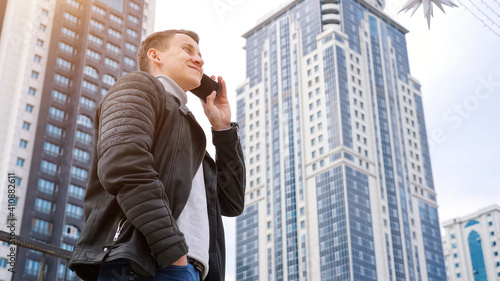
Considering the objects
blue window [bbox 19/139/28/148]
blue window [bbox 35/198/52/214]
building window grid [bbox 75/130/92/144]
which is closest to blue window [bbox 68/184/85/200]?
blue window [bbox 35/198/52/214]

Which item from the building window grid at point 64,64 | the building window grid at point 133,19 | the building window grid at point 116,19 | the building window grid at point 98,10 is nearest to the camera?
the building window grid at point 64,64

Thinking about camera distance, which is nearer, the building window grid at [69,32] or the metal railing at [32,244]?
the metal railing at [32,244]

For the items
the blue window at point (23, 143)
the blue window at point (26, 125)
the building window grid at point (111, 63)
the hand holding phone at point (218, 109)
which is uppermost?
the building window grid at point (111, 63)

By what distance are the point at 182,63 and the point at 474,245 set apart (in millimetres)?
121286

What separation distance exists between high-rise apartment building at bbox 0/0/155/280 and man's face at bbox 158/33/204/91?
57.6 metres

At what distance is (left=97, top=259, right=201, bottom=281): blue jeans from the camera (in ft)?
8.98

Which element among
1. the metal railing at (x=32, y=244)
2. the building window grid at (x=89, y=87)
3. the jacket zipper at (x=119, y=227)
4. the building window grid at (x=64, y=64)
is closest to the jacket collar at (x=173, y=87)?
the jacket zipper at (x=119, y=227)

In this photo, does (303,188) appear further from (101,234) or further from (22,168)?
(101,234)

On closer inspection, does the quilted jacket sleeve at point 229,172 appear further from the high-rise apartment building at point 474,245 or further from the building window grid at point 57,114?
the high-rise apartment building at point 474,245

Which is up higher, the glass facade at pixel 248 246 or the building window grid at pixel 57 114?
the building window grid at pixel 57 114

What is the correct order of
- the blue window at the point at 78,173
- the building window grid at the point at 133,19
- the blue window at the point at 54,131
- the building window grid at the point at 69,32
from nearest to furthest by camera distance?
the blue window at the point at 78,173 < the blue window at the point at 54,131 < the building window grid at the point at 69,32 < the building window grid at the point at 133,19

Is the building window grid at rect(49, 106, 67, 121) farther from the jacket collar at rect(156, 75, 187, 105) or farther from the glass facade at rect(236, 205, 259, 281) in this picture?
the jacket collar at rect(156, 75, 187, 105)

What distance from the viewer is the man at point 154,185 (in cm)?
270

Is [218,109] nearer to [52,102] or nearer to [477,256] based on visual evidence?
[52,102]
